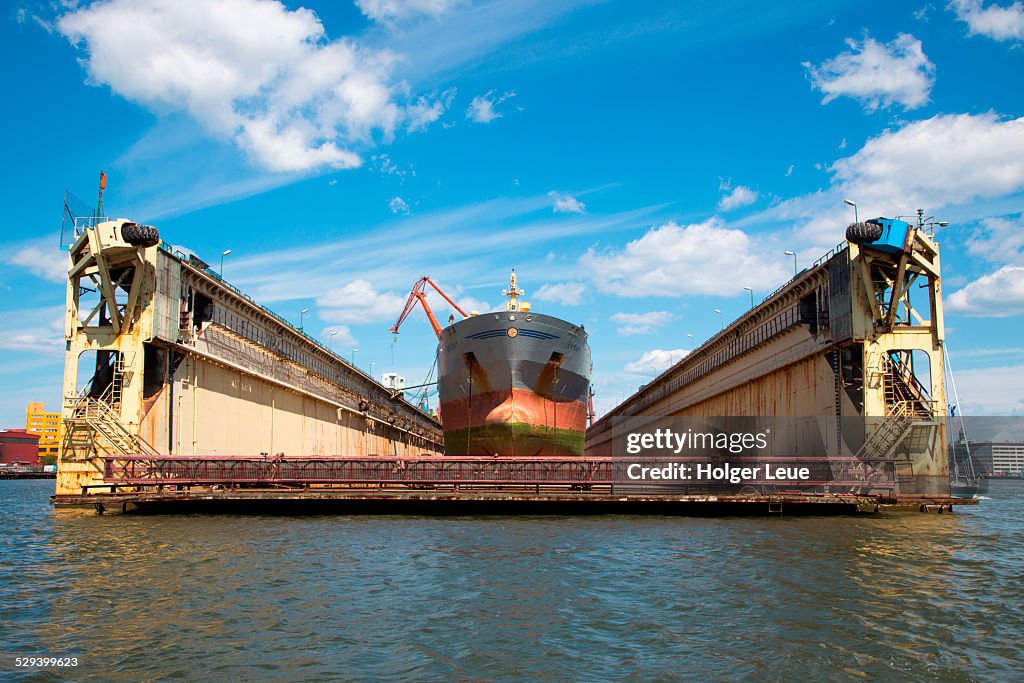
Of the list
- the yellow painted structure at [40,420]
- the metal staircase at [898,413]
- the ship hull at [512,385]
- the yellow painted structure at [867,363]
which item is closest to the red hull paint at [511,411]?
the ship hull at [512,385]

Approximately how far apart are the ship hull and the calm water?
21.6 metres

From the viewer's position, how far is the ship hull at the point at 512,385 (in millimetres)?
43375

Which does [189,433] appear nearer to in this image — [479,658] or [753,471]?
[753,471]

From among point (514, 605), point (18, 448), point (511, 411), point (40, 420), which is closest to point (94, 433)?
point (511, 411)

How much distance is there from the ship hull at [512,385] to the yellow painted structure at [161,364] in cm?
1072

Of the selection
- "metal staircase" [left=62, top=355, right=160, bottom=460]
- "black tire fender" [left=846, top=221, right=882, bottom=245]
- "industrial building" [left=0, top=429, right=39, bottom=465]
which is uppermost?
"black tire fender" [left=846, top=221, right=882, bottom=245]

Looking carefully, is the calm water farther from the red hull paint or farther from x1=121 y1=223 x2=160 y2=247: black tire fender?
the red hull paint

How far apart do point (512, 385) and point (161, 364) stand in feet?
61.4

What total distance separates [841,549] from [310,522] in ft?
52.0

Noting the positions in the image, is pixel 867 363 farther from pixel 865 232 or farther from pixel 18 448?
pixel 18 448

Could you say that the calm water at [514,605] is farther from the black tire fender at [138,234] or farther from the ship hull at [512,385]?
the ship hull at [512,385]

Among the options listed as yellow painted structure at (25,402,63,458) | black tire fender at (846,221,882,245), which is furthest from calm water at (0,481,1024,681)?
yellow painted structure at (25,402,63,458)

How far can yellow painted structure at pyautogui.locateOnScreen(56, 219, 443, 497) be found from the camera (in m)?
28.9

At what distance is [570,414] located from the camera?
4859 centimetres
